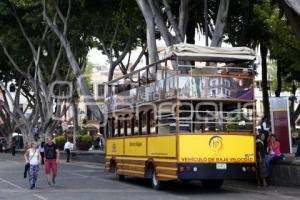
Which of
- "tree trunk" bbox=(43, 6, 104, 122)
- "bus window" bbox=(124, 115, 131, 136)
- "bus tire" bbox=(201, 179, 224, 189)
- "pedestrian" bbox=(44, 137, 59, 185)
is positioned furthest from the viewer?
"tree trunk" bbox=(43, 6, 104, 122)

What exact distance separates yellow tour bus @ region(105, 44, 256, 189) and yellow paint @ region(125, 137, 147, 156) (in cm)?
9

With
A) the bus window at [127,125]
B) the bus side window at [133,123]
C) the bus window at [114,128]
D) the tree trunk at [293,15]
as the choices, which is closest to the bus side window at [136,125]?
the bus side window at [133,123]

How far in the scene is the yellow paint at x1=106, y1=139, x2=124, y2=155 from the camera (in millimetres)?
23219

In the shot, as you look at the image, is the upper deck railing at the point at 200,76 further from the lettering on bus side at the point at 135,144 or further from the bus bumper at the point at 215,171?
the bus bumper at the point at 215,171

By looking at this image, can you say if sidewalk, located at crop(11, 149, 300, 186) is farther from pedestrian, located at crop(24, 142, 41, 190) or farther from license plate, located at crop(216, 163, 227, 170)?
pedestrian, located at crop(24, 142, 41, 190)

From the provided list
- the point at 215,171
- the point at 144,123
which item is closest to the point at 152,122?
the point at 144,123

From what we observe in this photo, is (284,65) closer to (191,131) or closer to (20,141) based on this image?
(191,131)

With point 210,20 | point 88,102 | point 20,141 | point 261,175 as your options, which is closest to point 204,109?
point 261,175

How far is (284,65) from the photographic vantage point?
34.8m

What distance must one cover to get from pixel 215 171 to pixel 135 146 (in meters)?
4.04

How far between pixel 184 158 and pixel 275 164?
4.15 meters

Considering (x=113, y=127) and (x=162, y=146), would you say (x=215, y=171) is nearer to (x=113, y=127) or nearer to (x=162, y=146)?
(x=162, y=146)

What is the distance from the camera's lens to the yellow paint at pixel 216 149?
18156 mm

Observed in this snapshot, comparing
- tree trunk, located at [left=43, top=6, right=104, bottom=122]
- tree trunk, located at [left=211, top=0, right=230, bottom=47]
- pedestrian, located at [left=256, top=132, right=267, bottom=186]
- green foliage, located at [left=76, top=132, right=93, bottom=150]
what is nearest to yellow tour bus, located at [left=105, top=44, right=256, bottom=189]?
pedestrian, located at [left=256, top=132, right=267, bottom=186]
